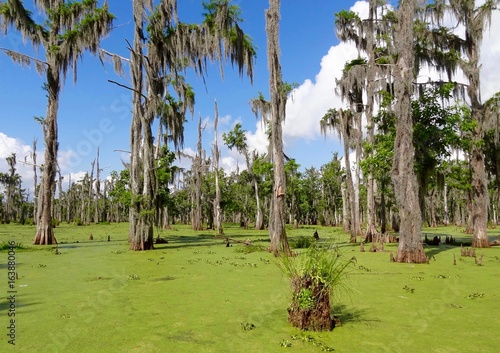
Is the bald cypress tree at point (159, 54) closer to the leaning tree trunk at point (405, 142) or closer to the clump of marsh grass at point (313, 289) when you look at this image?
the leaning tree trunk at point (405, 142)

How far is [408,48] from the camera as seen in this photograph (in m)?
13.1

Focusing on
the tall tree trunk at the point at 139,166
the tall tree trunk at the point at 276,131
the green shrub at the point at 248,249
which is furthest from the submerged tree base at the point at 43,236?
the tall tree trunk at the point at 276,131

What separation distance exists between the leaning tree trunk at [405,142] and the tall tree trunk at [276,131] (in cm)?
394

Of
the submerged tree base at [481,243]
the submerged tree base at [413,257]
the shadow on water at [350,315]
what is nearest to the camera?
the shadow on water at [350,315]

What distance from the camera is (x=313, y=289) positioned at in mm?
5172

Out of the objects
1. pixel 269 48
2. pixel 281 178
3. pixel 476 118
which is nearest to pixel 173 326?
pixel 281 178

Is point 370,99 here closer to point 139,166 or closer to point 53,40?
point 139,166

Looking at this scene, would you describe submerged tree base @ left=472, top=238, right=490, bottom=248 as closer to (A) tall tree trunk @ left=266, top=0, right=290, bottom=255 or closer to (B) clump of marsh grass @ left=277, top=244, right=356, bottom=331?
(A) tall tree trunk @ left=266, top=0, right=290, bottom=255

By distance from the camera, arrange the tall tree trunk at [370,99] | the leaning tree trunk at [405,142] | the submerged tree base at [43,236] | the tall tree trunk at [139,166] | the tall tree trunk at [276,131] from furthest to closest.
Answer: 1. the tall tree trunk at [370,99]
2. the submerged tree base at [43,236]
3. the tall tree trunk at [139,166]
4. the tall tree trunk at [276,131]
5. the leaning tree trunk at [405,142]

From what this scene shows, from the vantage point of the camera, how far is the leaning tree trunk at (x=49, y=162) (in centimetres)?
1861

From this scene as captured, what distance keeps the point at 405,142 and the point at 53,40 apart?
1769 centimetres

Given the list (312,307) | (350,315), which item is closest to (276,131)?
(350,315)

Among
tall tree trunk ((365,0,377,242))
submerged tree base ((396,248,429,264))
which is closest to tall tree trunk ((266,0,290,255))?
submerged tree base ((396,248,429,264))

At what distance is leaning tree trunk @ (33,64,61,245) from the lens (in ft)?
61.1
